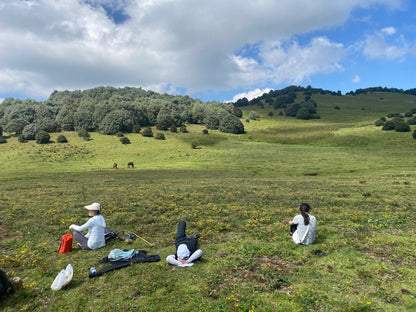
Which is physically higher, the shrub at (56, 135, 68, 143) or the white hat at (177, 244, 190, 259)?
the shrub at (56, 135, 68, 143)

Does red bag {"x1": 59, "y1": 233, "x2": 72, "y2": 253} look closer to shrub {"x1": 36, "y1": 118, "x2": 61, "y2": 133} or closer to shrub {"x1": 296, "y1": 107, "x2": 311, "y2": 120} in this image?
shrub {"x1": 36, "y1": 118, "x2": 61, "y2": 133}

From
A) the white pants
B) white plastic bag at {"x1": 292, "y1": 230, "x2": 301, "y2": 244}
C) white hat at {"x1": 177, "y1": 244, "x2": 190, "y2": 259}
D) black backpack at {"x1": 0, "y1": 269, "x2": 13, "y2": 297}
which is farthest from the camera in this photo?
white plastic bag at {"x1": 292, "y1": 230, "x2": 301, "y2": 244}

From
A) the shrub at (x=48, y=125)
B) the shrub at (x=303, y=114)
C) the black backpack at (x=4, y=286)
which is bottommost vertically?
the black backpack at (x=4, y=286)

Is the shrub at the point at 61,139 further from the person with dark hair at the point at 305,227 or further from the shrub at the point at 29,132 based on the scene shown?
the person with dark hair at the point at 305,227

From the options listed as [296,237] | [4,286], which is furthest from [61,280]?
[296,237]

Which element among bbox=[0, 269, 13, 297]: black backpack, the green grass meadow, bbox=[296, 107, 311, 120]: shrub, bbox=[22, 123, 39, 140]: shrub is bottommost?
the green grass meadow

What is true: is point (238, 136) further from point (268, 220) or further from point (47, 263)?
point (47, 263)

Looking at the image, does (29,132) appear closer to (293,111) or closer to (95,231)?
(95,231)

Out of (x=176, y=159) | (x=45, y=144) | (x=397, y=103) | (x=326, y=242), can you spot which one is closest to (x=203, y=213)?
(x=326, y=242)

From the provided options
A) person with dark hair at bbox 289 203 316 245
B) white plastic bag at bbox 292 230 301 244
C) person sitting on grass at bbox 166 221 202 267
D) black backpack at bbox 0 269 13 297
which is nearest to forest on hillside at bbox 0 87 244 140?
person sitting on grass at bbox 166 221 202 267

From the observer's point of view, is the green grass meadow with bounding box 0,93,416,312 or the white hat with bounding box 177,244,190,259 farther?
the white hat with bounding box 177,244,190,259

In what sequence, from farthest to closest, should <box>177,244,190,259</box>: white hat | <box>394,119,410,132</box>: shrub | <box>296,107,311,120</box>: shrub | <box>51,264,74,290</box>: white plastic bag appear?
<box>296,107,311,120</box>: shrub → <box>394,119,410,132</box>: shrub → <box>177,244,190,259</box>: white hat → <box>51,264,74,290</box>: white plastic bag

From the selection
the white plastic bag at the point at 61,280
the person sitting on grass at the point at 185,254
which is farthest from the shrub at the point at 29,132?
the person sitting on grass at the point at 185,254

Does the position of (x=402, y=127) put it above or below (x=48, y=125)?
below
